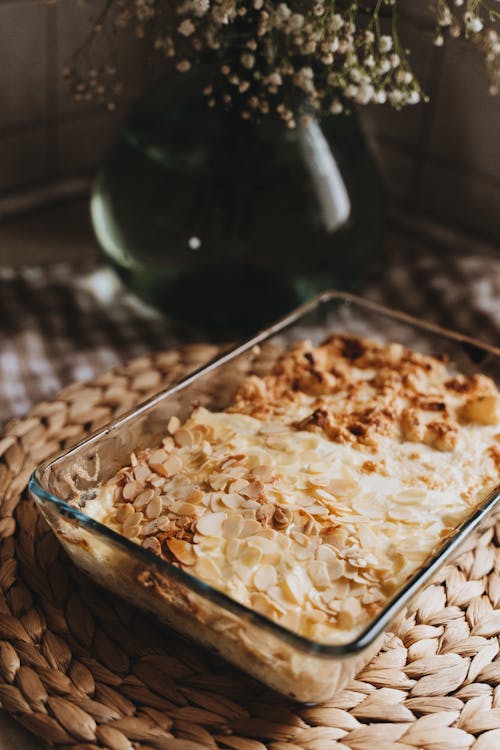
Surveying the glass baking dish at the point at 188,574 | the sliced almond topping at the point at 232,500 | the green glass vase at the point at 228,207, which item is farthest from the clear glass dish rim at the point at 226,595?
the green glass vase at the point at 228,207

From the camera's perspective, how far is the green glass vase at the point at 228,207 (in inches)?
46.1

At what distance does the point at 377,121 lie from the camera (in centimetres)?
158

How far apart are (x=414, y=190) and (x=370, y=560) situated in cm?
100

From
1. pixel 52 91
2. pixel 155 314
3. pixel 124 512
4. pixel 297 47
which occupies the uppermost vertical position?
pixel 297 47

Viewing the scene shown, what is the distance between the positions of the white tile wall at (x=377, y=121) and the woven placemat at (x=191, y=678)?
0.79m

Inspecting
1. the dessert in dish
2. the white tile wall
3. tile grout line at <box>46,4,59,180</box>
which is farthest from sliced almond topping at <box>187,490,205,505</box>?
tile grout line at <box>46,4,59,180</box>

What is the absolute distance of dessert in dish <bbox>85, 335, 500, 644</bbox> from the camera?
73 cm

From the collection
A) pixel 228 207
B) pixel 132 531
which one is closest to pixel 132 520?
pixel 132 531

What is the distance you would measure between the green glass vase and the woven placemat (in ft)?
1.40

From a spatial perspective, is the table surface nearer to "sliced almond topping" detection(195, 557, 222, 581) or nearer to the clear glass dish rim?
the clear glass dish rim

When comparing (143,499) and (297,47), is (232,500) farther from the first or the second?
(297,47)

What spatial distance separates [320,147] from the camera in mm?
1195

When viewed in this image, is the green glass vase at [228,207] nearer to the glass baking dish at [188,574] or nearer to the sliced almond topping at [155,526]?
the glass baking dish at [188,574]

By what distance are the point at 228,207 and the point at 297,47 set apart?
0.75ft
